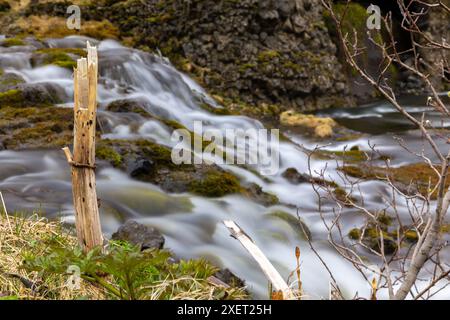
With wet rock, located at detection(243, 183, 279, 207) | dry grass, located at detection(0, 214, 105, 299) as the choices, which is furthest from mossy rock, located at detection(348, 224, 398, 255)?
dry grass, located at detection(0, 214, 105, 299)

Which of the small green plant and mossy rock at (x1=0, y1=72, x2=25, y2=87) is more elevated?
mossy rock at (x1=0, y1=72, x2=25, y2=87)

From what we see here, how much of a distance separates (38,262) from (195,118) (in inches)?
454

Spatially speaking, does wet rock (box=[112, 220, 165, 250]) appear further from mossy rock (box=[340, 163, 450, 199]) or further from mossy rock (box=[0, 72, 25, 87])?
mossy rock (box=[0, 72, 25, 87])

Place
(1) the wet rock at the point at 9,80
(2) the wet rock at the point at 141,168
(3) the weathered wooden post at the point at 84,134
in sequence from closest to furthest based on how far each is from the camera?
(3) the weathered wooden post at the point at 84,134
(2) the wet rock at the point at 141,168
(1) the wet rock at the point at 9,80

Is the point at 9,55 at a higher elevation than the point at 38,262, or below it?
higher

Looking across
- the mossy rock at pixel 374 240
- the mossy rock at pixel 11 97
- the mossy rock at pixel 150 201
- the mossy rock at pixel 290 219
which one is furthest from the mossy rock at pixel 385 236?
the mossy rock at pixel 11 97

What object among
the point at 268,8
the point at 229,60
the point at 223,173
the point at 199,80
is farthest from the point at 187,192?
the point at 268,8

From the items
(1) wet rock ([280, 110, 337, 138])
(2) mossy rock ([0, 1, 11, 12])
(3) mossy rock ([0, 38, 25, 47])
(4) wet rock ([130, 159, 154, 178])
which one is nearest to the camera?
(4) wet rock ([130, 159, 154, 178])

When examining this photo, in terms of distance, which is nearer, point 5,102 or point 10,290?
point 10,290

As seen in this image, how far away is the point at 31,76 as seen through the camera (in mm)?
13508

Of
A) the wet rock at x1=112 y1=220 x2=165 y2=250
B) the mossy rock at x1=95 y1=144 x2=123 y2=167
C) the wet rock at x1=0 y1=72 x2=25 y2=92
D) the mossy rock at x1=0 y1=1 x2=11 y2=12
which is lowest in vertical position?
the wet rock at x1=112 y1=220 x2=165 y2=250

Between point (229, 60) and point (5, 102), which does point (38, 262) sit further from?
point (229, 60)

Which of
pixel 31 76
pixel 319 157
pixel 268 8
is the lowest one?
pixel 319 157

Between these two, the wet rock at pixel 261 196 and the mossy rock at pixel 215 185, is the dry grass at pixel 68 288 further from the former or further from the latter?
the wet rock at pixel 261 196
